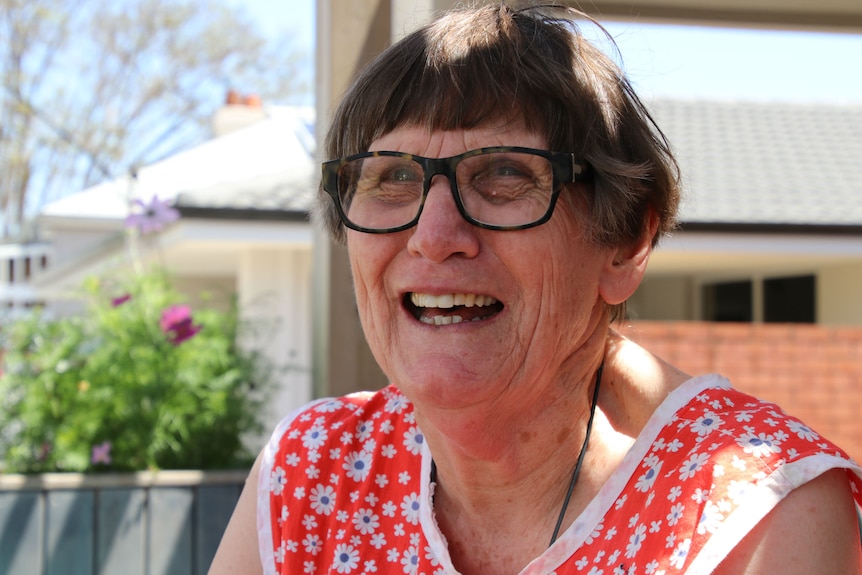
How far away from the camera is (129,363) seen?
12.1ft

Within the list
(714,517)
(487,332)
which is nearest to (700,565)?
(714,517)

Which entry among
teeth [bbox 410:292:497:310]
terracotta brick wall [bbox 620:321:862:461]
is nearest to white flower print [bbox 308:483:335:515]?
teeth [bbox 410:292:497:310]

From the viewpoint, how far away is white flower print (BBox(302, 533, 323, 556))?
1646 millimetres

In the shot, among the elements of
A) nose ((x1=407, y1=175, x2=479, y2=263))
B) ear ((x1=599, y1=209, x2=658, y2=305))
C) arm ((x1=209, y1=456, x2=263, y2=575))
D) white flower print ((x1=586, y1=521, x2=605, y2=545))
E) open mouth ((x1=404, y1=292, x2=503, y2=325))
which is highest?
nose ((x1=407, y1=175, x2=479, y2=263))

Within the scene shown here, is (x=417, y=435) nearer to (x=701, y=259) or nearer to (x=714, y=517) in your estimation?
(x=714, y=517)

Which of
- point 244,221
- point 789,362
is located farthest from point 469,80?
point 789,362

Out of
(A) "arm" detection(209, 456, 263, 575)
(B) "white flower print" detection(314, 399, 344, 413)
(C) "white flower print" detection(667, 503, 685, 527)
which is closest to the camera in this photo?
(C) "white flower print" detection(667, 503, 685, 527)

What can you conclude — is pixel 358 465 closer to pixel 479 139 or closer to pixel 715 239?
pixel 479 139

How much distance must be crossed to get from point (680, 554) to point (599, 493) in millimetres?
214

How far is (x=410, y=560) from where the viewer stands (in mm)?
1579

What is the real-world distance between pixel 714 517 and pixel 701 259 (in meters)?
9.38

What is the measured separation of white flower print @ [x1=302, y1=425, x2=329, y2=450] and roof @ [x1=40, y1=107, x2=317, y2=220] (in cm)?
452

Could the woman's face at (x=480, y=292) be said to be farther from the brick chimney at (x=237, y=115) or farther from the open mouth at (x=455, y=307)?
the brick chimney at (x=237, y=115)

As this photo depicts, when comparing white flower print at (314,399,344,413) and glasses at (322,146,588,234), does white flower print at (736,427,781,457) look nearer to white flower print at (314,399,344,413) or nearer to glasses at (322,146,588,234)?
glasses at (322,146,588,234)
